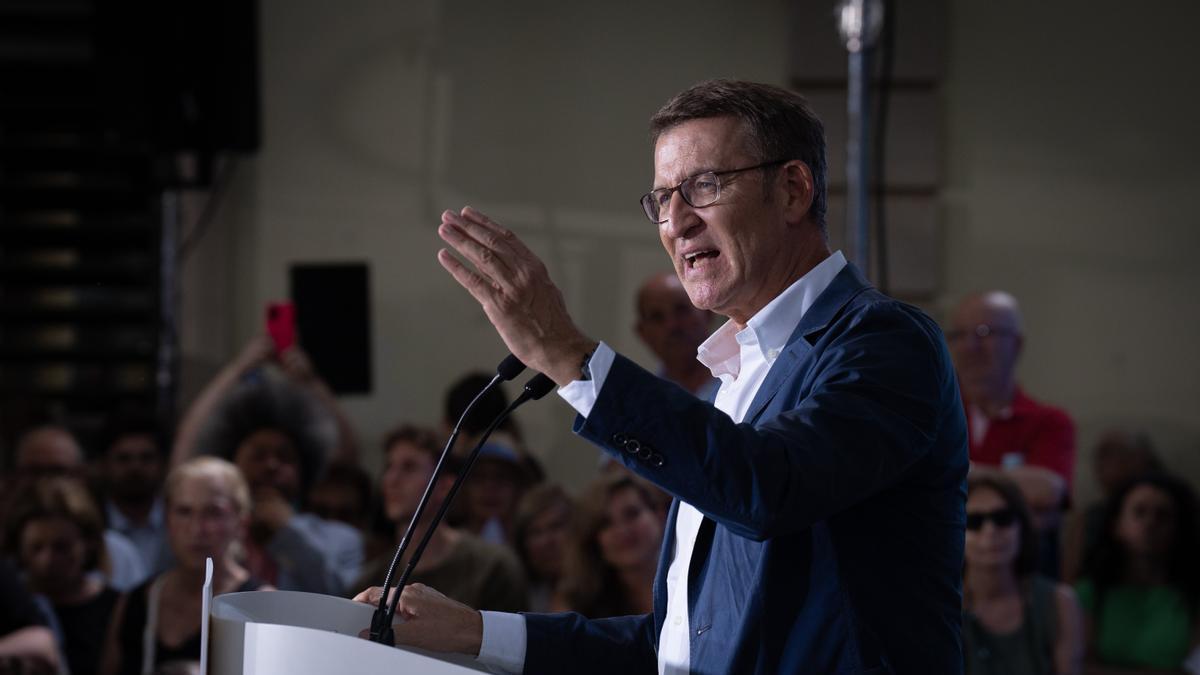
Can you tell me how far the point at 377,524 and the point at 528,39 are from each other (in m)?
2.68

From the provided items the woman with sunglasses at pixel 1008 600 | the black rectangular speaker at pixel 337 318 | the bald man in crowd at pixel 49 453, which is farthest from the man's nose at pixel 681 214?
the black rectangular speaker at pixel 337 318

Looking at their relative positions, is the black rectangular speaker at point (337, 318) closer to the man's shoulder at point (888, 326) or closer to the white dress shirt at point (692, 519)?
the white dress shirt at point (692, 519)

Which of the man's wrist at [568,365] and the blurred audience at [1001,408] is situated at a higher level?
the man's wrist at [568,365]

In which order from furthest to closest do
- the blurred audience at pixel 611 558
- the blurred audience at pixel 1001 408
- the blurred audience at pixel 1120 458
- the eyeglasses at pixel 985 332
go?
the blurred audience at pixel 1120 458 → the eyeglasses at pixel 985 332 → the blurred audience at pixel 1001 408 → the blurred audience at pixel 611 558

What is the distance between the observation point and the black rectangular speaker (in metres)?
6.24

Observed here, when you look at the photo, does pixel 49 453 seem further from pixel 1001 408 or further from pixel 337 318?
pixel 1001 408

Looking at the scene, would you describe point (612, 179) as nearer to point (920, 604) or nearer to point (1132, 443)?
point (1132, 443)

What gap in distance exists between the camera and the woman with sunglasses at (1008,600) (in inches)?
147

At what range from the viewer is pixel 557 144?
6.42 metres

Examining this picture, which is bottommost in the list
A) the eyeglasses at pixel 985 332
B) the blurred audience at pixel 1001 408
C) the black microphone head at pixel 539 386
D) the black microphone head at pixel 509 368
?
the blurred audience at pixel 1001 408

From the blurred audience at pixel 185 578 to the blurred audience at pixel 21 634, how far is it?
0.21m

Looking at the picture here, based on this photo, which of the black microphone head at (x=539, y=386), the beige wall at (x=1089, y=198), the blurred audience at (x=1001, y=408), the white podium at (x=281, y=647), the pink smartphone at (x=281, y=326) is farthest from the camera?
→ the beige wall at (x=1089, y=198)

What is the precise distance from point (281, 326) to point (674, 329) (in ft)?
5.43

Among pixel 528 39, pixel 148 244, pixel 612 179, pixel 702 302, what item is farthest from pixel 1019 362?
pixel 702 302
